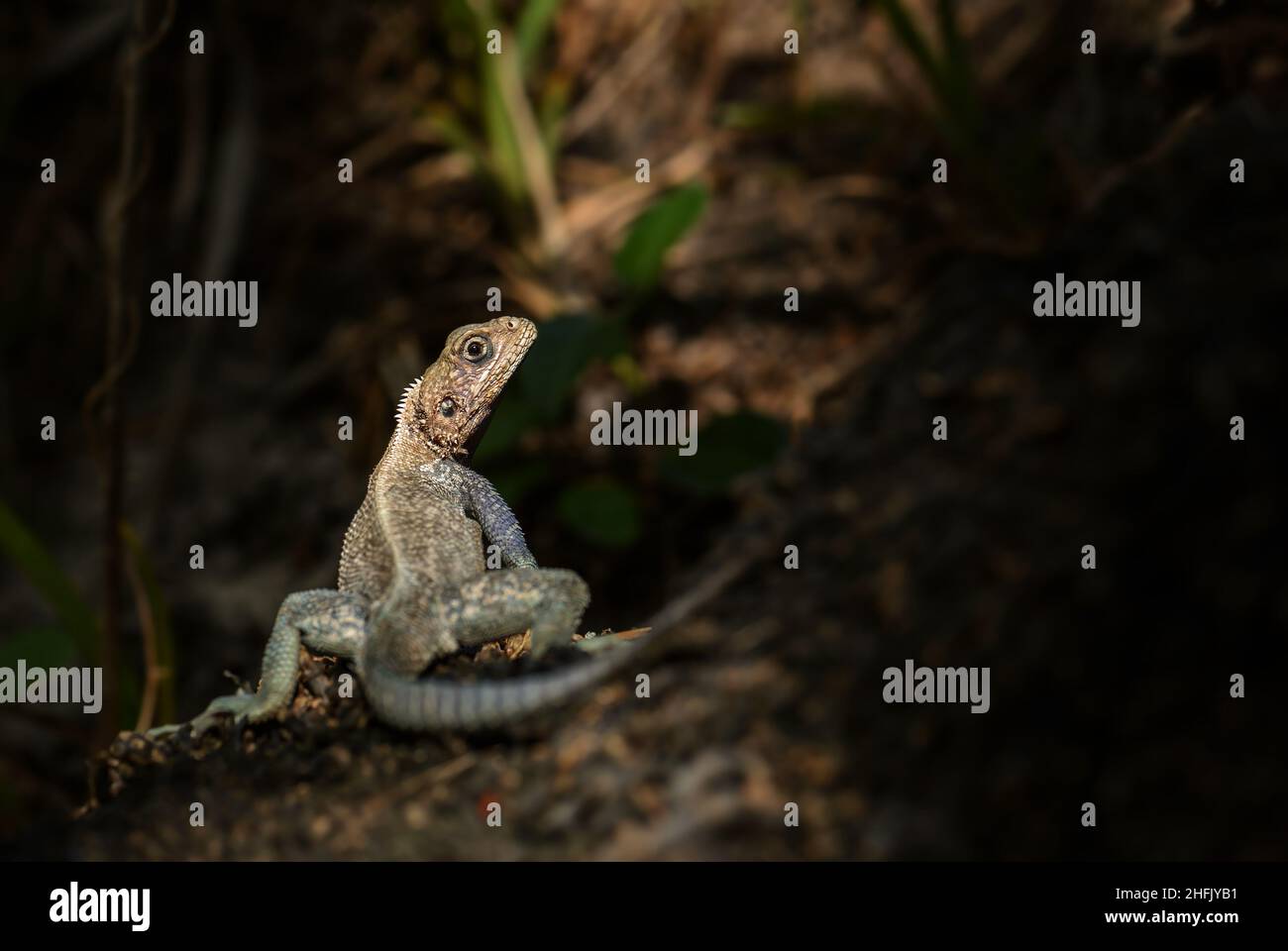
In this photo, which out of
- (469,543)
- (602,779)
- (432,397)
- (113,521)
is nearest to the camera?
(602,779)

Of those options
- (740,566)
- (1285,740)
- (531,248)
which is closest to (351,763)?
(740,566)

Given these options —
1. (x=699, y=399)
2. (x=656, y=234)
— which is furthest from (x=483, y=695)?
(x=699, y=399)

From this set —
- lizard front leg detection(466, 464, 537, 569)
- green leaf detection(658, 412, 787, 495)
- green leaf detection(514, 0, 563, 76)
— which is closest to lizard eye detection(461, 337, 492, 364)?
lizard front leg detection(466, 464, 537, 569)

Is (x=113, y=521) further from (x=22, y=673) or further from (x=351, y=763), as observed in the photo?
(x=351, y=763)

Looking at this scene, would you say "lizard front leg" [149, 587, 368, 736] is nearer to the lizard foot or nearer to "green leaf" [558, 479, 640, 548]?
the lizard foot

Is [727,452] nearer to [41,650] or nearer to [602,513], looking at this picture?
[602,513]

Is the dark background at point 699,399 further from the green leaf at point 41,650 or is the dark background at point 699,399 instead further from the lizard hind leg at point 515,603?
the lizard hind leg at point 515,603

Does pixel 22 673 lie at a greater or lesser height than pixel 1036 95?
lesser
